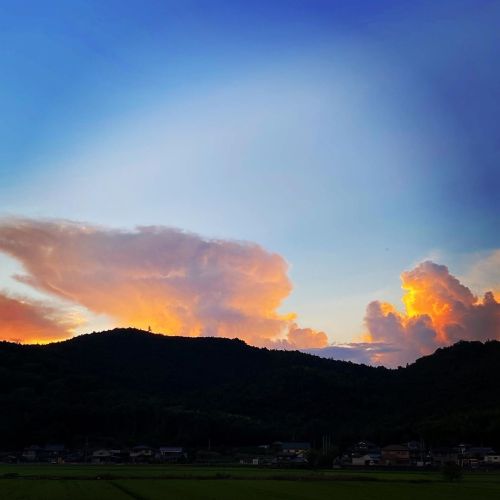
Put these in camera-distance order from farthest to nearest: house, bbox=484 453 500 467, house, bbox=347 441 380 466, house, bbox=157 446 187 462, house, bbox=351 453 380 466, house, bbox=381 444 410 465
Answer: house, bbox=157 446 187 462
house, bbox=347 441 380 466
house, bbox=351 453 380 466
house, bbox=381 444 410 465
house, bbox=484 453 500 467

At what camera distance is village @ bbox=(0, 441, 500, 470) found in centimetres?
9912

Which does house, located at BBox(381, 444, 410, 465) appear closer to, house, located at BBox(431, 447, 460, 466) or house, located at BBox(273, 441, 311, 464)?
house, located at BBox(431, 447, 460, 466)

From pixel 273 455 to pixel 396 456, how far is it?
69.0 ft

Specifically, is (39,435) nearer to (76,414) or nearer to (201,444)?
(76,414)

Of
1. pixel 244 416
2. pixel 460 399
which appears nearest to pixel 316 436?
pixel 244 416

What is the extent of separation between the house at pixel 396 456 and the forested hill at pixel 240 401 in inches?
793

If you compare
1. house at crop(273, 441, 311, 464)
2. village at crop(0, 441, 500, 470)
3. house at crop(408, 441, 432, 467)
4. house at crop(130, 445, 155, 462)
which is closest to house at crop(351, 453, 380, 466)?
village at crop(0, 441, 500, 470)

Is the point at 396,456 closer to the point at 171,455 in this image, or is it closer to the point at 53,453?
the point at 171,455

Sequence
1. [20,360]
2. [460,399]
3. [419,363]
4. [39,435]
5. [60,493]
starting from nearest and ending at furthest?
[60,493], [39,435], [460,399], [20,360], [419,363]

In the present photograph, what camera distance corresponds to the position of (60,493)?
123 ft

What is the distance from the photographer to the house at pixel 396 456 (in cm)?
10219

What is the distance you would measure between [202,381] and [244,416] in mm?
41056

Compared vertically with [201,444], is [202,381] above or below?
above

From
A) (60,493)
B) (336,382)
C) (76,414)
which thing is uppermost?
(336,382)
